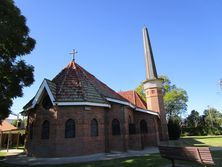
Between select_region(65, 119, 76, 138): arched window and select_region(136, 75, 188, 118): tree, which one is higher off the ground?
select_region(136, 75, 188, 118): tree

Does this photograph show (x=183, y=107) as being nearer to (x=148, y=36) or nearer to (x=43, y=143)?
(x=148, y=36)

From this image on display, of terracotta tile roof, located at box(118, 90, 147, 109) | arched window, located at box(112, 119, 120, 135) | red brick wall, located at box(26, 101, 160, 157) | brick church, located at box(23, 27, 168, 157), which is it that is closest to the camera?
red brick wall, located at box(26, 101, 160, 157)

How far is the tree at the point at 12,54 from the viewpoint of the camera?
1205 centimetres

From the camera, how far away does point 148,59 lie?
28578mm

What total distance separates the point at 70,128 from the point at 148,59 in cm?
1772

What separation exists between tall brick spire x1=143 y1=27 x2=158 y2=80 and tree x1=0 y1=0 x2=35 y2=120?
1733cm

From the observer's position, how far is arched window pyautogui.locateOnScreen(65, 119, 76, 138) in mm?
14875

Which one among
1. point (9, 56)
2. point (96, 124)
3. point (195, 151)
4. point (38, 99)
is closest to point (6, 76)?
point (9, 56)

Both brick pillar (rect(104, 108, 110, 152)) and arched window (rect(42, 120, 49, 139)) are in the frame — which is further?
brick pillar (rect(104, 108, 110, 152))

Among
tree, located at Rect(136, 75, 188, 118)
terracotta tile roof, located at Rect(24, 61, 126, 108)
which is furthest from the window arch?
tree, located at Rect(136, 75, 188, 118)

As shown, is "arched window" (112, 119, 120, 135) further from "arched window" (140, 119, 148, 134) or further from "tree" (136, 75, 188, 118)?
"tree" (136, 75, 188, 118)

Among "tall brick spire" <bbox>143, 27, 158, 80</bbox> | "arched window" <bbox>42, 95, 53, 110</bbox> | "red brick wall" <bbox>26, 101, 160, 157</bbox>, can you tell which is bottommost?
"red brick wall" <bbox>26, 101, 160, 157</bbox>

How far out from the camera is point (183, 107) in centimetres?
5512

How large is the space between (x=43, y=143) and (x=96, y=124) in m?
4.49
